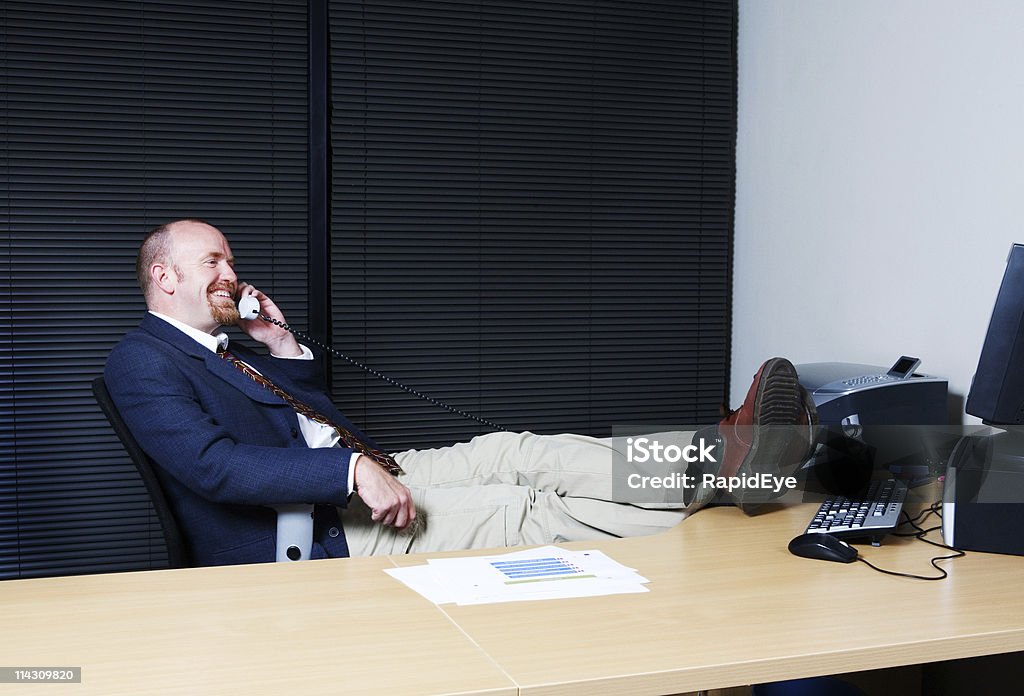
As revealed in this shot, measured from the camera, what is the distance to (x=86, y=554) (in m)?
2.91

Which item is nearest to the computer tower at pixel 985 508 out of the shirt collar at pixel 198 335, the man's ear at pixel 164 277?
the shirt collar at pixel 198 335

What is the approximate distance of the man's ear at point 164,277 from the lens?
2.19 meters

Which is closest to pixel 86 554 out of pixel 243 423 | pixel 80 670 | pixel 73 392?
pixel 73 392

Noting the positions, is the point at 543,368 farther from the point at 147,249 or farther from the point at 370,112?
the point at 147,249

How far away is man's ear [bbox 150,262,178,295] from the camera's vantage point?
2189 mm

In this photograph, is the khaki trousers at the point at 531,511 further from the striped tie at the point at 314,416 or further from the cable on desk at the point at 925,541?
the cable on desk at the point at 925,541

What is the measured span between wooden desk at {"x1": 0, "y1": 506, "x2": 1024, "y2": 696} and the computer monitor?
30 centimetres

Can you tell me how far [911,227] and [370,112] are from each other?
179 centimetres

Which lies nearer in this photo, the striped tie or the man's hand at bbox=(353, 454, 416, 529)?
A: the man's hand at bbox=(353, 454, 416, 529)

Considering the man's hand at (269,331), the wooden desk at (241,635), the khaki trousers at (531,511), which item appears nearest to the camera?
the wooden desk at (241,635)

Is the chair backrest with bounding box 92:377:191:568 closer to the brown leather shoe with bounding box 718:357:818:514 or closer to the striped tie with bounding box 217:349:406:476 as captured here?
the striped tie with bounding box 217:349:406:476

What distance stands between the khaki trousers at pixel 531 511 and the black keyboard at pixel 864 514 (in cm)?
26

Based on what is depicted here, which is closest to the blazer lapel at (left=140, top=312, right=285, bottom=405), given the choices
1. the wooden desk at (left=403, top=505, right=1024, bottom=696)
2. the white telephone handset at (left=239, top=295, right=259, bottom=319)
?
the white telephone handset at (left=239, top=295, right=259, bottom=319)

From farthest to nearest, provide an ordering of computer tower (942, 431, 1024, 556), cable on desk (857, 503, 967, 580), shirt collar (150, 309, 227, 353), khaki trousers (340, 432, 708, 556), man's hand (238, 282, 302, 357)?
man's hand (238, 282, 302, 357) → shirt collar (150, 309, 227, 353) → khaki trousers (340, 432, 708, 556) → computer tower (942, 431, 1024, 556) → cable on desk (857, 503, 967, 580)
